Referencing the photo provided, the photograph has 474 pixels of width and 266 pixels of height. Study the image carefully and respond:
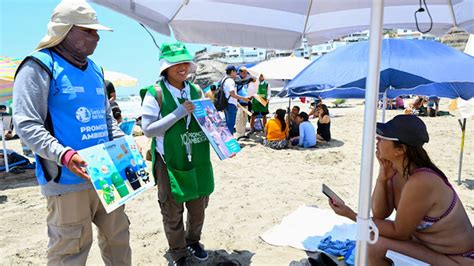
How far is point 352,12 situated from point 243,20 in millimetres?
937

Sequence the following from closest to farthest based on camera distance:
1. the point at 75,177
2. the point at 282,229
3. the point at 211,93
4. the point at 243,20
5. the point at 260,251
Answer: the point at 75,177 < the point at 243,20 < the point at 260,251 < the point at 282,229 < the point at 211,93

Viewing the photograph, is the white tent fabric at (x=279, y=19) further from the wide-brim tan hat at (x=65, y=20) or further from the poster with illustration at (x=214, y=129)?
the poster with illustration at (x=214, y=129)

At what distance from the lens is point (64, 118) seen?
1866mm

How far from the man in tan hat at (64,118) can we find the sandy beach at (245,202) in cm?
124

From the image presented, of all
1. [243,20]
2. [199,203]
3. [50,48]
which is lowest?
[199,203]

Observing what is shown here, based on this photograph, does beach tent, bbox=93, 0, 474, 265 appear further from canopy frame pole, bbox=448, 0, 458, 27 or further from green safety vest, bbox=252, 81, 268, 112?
green safety vest, bbox=252, 81, 268, 112

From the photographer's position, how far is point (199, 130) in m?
2.70

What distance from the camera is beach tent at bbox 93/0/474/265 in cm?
238

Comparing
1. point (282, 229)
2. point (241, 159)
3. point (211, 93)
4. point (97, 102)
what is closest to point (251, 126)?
point (211, 93)

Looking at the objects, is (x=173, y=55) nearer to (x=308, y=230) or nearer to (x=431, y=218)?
(x=431, y=218)

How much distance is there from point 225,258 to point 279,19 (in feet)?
6.99

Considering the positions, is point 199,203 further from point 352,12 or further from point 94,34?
point 352,12

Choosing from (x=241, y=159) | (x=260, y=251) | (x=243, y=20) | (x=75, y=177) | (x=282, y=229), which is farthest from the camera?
(x=241, y=159)

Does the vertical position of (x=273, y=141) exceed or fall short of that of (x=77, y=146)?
it falls short
